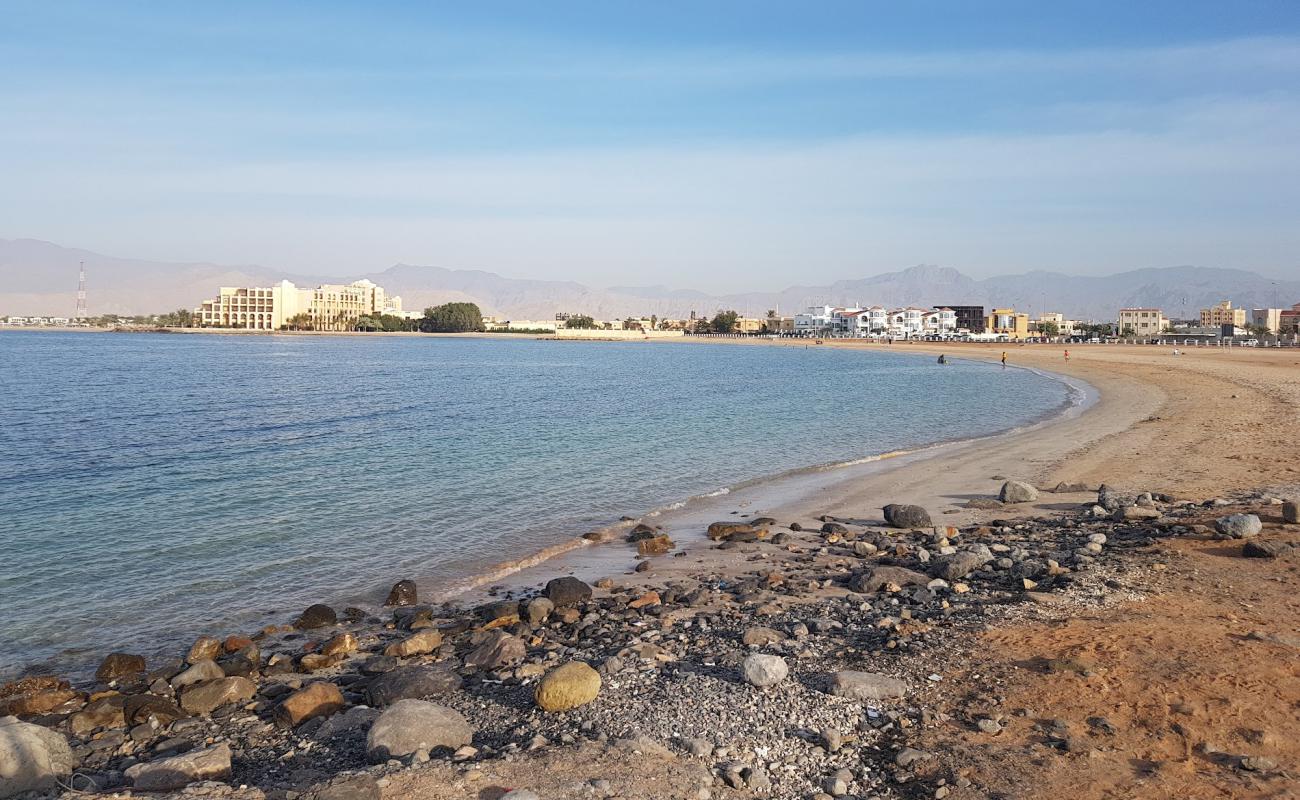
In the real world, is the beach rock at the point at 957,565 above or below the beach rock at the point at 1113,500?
below

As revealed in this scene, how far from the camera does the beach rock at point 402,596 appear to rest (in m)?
13.2

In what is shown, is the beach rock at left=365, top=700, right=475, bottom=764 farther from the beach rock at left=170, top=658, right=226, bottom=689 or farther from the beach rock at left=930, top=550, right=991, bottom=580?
the beach rock at left=930, top=550, right=991, bottom=580

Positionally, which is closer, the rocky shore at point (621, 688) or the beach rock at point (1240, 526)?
the rocky shore at point (621, 688)

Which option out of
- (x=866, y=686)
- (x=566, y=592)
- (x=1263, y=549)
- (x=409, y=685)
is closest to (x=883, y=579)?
(x=866, y=686)

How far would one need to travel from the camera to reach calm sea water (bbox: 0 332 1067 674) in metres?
13.9

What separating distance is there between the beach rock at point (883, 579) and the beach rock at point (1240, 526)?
452 centimetres

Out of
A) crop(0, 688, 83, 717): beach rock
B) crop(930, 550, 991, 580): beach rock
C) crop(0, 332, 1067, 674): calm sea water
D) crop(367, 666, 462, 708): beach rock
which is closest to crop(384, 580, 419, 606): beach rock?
crop(0, 332, 1067, 674): calm sea water

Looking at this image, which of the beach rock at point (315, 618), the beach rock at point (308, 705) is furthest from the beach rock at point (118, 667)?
the beach rock at point (308, 705)

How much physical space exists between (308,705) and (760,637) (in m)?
4.92

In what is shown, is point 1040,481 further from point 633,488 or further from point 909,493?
point 633,488

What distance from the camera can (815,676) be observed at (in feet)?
28.2

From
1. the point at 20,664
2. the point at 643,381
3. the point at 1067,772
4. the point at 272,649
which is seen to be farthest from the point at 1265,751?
the point at 643,381

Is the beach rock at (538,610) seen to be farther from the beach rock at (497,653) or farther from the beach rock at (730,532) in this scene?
the beach rock at (730,532)

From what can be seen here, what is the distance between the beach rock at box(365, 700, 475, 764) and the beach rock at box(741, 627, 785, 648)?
11.2 feet
